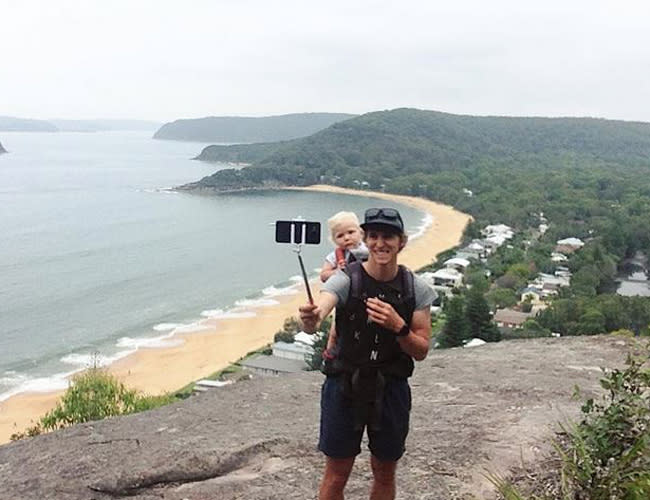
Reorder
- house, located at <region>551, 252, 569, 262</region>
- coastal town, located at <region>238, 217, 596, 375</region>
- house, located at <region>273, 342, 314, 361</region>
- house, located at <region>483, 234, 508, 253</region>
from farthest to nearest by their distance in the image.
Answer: house, located at <region>483, 234, 508, 253</region>, house, located at <region>551, 252, 569, 262</region>, house, located at <region>273, 342, 314, 361</region>, coastal town, located at <region>238, 217, 596, 375</region>

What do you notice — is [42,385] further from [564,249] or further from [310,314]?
[564,249]

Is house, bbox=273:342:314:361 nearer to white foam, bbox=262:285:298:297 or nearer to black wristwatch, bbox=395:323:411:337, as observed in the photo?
white foam, bbox=262:285:298:297

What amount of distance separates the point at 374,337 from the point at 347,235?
72 centimetres

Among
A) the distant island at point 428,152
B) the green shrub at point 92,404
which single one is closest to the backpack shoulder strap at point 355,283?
the green shrub at point 92,404

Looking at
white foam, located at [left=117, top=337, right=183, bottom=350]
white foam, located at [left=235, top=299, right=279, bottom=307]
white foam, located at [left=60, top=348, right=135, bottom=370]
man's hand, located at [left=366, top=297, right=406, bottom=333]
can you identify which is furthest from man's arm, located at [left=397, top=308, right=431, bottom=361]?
white foam, located at [left=235, top=299, right=279, bottom=307]

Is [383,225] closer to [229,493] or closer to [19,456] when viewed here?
[229,493]

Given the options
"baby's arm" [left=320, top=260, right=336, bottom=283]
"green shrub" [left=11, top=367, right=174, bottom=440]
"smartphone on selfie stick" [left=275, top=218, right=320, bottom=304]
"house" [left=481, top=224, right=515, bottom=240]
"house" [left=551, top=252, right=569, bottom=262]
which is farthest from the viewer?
"house" [left=481, top=224, right=515, bottom=240]

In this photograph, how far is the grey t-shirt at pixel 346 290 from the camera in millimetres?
2564

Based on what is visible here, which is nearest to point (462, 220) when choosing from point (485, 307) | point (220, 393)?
point (485, 307)

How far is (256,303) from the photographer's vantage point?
32656mm

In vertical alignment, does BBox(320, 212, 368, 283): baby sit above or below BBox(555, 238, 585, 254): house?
above

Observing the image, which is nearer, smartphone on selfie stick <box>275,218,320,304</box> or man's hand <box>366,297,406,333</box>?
man's hand <box>366,297,406,333</box>

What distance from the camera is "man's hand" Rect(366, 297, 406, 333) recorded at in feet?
8.02

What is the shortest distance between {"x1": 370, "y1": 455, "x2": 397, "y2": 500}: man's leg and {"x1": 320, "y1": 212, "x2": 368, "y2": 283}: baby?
0.85 metres
